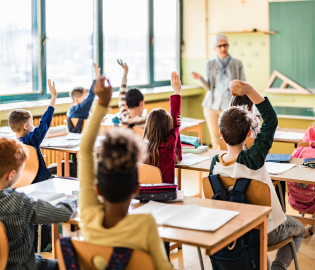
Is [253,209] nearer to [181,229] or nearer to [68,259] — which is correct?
[181,229]

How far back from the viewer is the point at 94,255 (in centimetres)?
133

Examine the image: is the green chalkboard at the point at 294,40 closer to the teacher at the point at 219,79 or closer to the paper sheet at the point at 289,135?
the teacher at the point at 219,79

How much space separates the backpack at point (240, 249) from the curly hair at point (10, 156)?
94cm

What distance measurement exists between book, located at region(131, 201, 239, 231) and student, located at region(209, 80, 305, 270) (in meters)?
0.40

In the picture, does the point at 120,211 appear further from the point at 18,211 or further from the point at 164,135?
the point at 164,135

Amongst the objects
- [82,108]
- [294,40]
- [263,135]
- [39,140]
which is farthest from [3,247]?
[294,40]

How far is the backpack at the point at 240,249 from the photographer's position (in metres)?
2.03

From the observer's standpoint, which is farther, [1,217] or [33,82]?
[33,82]

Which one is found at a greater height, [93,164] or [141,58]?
[141,58]

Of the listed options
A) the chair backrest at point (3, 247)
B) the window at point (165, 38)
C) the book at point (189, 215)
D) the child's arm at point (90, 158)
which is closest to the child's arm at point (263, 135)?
the book at point (189, 215)

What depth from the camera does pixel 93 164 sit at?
1559 millimetres

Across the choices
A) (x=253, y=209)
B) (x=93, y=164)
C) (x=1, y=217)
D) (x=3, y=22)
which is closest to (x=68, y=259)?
(x=93, y=164)

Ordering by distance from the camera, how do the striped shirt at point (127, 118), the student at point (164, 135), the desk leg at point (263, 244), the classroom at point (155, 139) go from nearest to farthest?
1. the classroom at point (155, 139)
2. the desk leg at point (263, 244)
3. the student at point (164, 135)
4. the striped shirt at point (127, 118)

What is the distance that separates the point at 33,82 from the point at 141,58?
2101 millimetres
